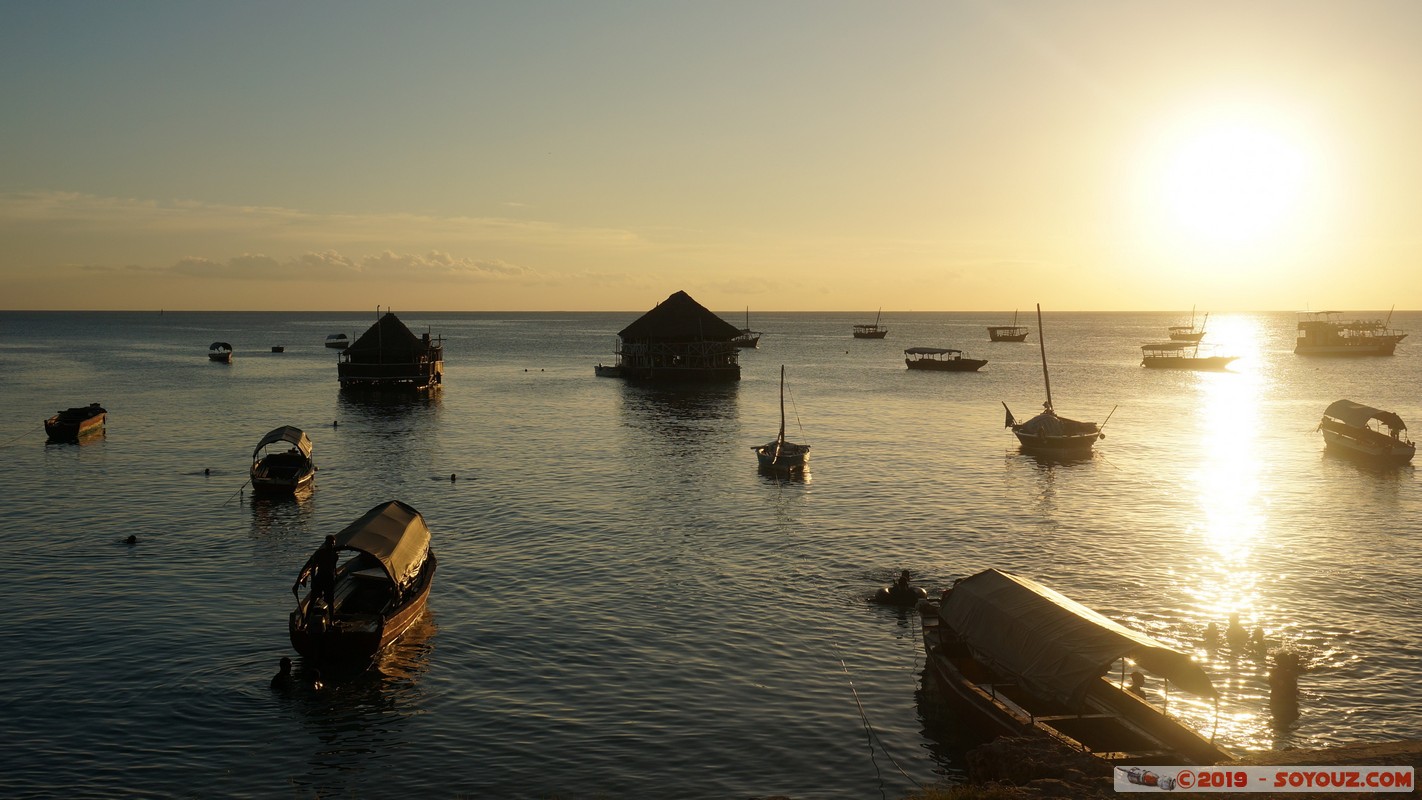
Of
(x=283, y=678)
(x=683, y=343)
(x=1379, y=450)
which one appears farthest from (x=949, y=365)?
(x=283, y=678)

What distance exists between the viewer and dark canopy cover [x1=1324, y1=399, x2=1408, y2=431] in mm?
53688

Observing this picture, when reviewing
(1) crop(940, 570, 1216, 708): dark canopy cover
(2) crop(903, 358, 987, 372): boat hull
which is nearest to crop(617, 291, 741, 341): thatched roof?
(2) crop(903, 358, 987, 372): boat hull

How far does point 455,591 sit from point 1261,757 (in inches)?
817

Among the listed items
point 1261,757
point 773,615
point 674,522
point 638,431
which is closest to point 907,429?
point 638,431

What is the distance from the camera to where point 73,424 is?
58.4 metres

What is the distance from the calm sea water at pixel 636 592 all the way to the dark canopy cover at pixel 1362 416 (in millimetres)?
2621

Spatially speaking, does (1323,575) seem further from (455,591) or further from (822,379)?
(822,379)

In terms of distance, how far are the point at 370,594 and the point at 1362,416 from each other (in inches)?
2121

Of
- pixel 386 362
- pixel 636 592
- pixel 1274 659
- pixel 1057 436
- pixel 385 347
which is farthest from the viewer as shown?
pixel 385 347

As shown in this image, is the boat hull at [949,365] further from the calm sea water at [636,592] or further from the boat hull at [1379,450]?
the boat hull at [1379,450]

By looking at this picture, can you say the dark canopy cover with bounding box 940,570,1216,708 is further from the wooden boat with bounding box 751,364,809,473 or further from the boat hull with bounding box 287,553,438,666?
the wooden boat with bounding box 751,364,809,473

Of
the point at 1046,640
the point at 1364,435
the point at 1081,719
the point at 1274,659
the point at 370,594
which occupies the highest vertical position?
the point at 1046,640

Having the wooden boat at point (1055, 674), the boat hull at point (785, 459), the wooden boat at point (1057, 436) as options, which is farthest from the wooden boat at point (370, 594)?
the wooden boat at point (1057, 436)

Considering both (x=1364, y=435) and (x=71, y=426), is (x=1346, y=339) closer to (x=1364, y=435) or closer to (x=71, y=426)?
(x=1364, y=435)
